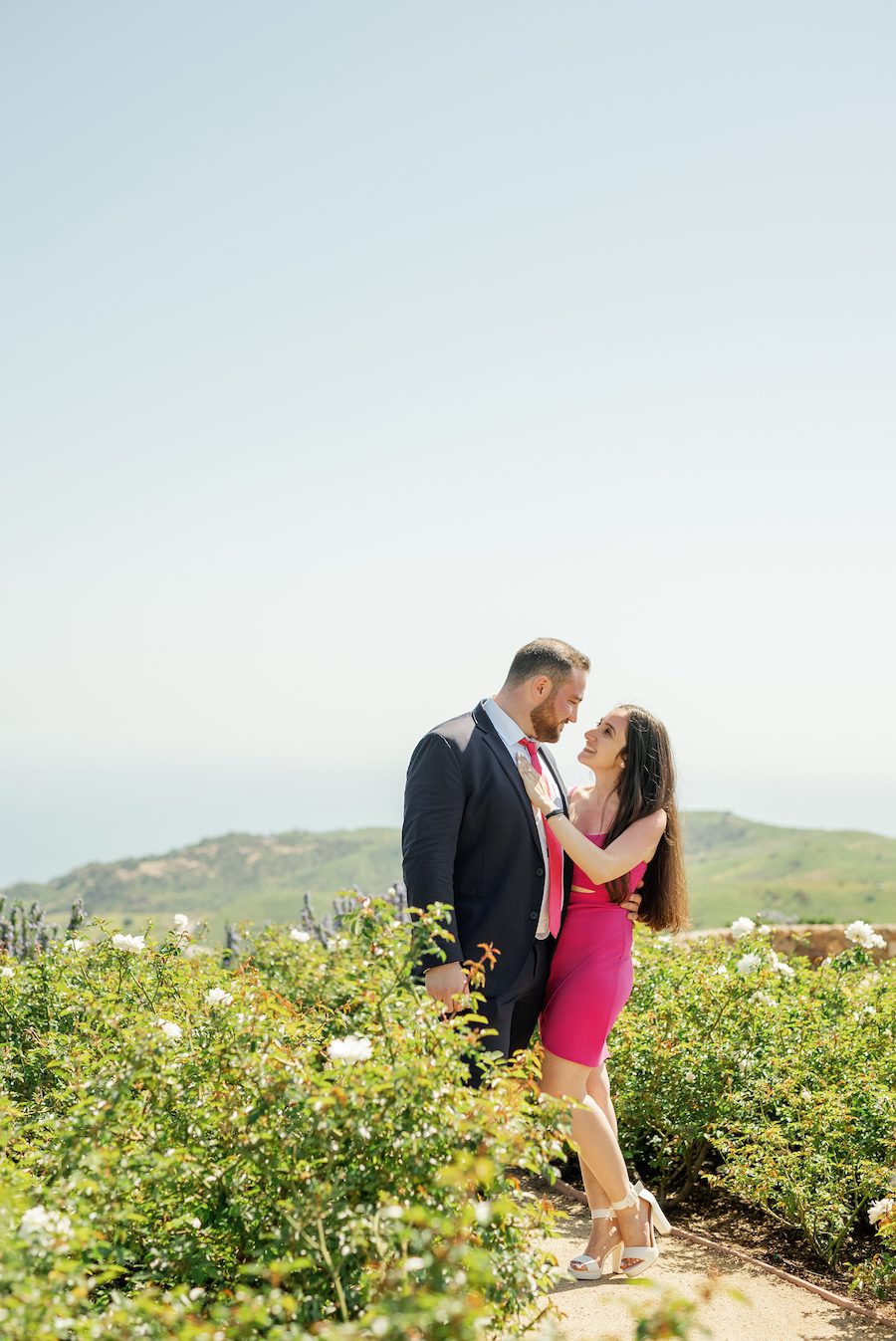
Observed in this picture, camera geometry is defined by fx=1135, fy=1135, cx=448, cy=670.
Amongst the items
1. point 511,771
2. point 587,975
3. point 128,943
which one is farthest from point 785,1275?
point 128,943

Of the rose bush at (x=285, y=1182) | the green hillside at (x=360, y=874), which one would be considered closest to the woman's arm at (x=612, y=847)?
the rose bush at (x=285, y=1182)

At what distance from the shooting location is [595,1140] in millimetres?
3953

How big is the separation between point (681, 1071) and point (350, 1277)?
264 cm

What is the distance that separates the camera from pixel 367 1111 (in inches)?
104

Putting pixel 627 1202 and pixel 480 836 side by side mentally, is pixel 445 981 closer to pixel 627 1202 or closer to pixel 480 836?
pixel 480 836

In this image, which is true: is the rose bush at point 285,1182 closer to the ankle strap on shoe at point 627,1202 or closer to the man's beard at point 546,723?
the man's beard at point 546,723

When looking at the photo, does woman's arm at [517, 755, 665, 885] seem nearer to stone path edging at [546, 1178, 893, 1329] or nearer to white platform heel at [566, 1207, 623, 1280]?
white platform heel at [566, 1207, 623, 1280]

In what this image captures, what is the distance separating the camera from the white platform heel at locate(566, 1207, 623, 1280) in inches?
158

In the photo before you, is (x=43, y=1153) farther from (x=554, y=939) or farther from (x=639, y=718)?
(x=639, y=718)

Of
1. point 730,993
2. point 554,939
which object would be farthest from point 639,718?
point 730,993

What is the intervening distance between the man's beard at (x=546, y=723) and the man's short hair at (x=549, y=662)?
0.07 meters

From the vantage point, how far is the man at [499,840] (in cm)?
386

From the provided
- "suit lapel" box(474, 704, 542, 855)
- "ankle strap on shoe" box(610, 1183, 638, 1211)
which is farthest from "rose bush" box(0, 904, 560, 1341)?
"ankle strap on shoe" box(610, 1183, 638, 1211)

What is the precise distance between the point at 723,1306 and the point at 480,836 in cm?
182
